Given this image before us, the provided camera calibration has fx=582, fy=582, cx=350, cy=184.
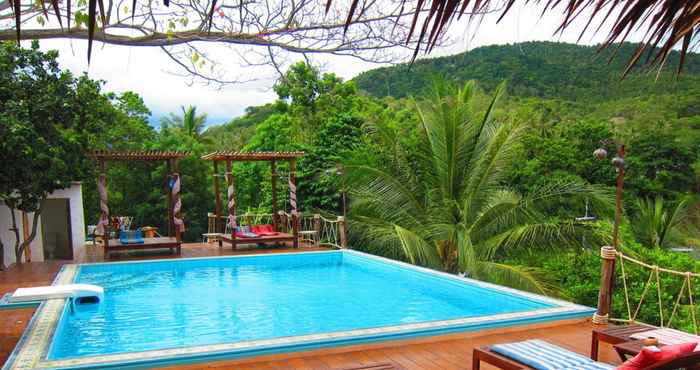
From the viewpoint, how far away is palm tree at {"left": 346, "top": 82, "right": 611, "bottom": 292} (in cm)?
1000

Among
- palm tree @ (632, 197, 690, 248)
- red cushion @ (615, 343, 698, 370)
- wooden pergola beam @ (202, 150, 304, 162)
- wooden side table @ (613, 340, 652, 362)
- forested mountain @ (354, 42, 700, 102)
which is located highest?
forested mountain @ (354, 42, 700, 102)

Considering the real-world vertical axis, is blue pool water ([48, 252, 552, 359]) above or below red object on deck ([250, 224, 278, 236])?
below

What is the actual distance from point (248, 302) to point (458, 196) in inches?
190

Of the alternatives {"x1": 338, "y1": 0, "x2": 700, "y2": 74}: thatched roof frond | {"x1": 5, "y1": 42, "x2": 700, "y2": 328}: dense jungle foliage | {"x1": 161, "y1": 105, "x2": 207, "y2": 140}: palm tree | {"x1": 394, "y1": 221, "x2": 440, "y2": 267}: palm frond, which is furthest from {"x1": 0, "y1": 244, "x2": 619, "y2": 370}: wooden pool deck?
{"x1": 161, "y1": 105, "x2": 207, "y2": 140}: palm tree

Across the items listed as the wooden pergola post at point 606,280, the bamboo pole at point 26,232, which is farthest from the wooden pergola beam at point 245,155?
the wooden pergola post at point 606,280

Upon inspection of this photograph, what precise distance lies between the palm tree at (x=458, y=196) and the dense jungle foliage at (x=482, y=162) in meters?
0.03

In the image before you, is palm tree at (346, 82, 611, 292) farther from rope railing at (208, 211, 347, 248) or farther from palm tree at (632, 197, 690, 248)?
palm tree at (632, 197, 690, 248)

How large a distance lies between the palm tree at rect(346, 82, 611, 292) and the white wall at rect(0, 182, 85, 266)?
621cm

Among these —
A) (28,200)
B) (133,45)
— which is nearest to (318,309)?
(133,45)

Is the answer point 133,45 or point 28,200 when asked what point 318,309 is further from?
point 28,200

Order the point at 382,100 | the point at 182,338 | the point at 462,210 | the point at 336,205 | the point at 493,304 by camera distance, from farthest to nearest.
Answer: the point at 382,100 → the point at 336,205 → the point at 462,210 → the point at 493,304 → the point at 182,338

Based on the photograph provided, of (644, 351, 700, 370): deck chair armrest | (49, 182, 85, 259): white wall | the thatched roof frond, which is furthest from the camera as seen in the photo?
(49, 182, 85, 259): white wall

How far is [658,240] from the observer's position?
17.1 metres

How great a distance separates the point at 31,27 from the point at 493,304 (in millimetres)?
6006
